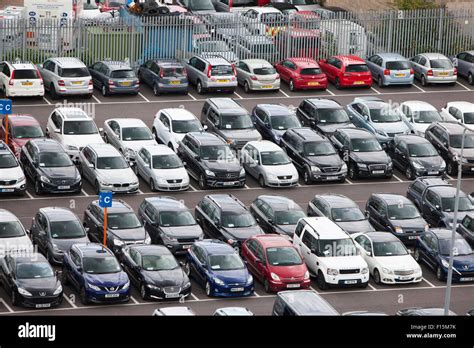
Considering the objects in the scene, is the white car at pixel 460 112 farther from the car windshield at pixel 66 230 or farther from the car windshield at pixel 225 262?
the car windshield at pixel 66 230

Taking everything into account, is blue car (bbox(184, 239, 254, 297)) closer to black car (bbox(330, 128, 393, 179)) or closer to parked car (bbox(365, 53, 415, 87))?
black car (bbox(330, 128, 393, 179))

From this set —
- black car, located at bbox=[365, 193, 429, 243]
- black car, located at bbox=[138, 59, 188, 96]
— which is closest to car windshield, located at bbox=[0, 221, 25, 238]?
black car, located at bbox=[365, 193, 429, 243]

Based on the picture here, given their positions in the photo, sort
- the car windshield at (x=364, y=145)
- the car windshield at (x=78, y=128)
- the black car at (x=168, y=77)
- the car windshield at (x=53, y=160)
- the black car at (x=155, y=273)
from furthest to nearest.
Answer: the black car at (x=168, y=77) → the car windshield at (x=364, y=145) → the car windshield at (x=78, y=128) → the car windshield at (x=53, y=160) → the black car at (x=155, y=273)

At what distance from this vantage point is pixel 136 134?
132 feet

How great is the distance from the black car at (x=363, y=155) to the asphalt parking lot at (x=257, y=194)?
1.56 ft

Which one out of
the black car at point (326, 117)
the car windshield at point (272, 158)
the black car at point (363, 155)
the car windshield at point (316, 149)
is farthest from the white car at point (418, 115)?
the car windshield at point (272, 158)

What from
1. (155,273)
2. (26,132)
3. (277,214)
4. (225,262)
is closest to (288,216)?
(277,214)

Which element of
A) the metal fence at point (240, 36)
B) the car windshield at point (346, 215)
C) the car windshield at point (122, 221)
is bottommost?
the car windshield at point (346, 215)

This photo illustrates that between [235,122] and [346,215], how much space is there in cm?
938

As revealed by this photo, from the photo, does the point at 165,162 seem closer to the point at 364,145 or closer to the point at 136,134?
the point at 136,134

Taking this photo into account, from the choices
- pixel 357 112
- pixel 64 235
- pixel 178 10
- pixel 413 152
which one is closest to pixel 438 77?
pixel 357 112

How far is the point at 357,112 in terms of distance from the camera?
147 feet

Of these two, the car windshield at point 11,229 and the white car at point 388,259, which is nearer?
the car windshield at point 11,229

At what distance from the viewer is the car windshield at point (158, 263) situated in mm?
28938
